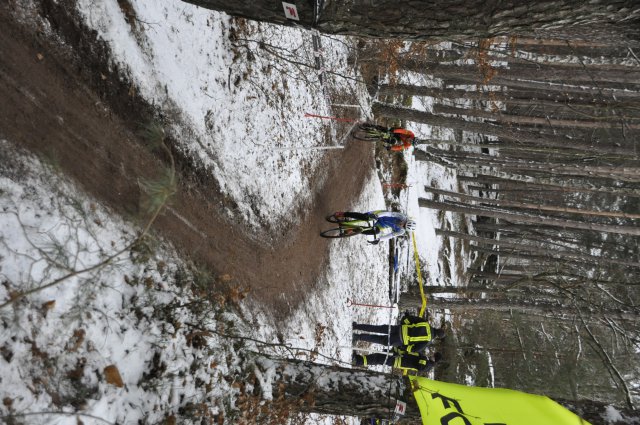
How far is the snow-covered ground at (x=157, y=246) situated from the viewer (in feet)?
15.9

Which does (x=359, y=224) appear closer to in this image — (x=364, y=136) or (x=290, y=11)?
(x=364, y=136)

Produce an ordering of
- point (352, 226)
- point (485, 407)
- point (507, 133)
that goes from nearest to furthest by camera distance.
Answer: point (485, 407)
point (352, 226)
point (507, 133)

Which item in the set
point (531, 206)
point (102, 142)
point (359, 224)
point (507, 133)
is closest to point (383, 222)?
point (359, 224)

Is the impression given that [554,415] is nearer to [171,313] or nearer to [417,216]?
[171,313]

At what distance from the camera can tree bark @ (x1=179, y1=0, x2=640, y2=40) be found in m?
4.08

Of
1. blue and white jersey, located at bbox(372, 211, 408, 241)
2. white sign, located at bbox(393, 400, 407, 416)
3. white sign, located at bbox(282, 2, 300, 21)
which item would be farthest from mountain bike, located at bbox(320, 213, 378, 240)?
white sign, located at bbox(282, 2, 300, 21)

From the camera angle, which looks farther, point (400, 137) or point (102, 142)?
point (400, 137)

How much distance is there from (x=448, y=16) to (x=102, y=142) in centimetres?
462

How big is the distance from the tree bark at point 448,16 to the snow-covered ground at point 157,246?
249 cm

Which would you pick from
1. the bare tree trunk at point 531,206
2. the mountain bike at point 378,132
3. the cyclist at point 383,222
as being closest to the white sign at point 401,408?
the cyclist at point 383,222

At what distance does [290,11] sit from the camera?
17.0ft

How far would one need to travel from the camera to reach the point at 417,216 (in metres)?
17.2

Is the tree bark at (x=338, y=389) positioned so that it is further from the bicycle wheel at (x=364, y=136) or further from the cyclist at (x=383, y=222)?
the bicycle wheel at (x=364, y=136)

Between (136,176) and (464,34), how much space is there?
15.4ft
